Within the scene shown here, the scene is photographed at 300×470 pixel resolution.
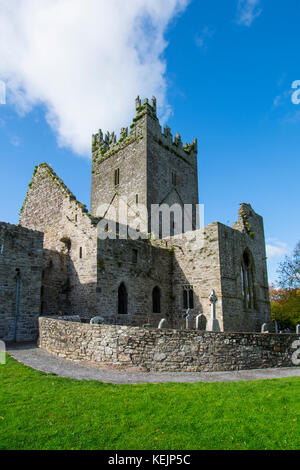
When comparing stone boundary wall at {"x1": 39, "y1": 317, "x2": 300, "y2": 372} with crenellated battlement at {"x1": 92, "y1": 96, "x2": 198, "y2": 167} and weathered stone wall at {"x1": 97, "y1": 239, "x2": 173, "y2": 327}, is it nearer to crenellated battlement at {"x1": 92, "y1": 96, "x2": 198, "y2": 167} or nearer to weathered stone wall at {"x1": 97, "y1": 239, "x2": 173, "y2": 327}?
weathered stone wall at {"x1": 97, "y1": 239, "x2": 173, "y2": 327}

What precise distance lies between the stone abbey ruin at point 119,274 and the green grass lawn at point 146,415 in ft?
8.76

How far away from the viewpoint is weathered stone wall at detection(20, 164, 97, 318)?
17.1m

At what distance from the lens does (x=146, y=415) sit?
6.02 meters

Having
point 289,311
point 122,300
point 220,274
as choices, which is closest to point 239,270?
point 220,274

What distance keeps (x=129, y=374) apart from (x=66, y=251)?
37.7ft

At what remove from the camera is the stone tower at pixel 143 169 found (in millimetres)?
28969

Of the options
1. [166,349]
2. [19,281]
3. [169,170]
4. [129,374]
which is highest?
[169,170]

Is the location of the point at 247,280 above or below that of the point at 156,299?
above

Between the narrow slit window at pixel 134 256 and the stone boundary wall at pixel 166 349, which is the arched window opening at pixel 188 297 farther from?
the stone boundary wall at pixel 166 349

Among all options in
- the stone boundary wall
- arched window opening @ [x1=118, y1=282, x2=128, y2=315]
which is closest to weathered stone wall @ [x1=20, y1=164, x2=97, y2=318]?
arched window opening @ [x1=118, y1=282, x2=128, y2=315]

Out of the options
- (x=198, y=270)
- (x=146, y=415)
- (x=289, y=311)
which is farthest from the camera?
(x=289, y=311)

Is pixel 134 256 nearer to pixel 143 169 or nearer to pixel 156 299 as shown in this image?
pixel 156 299

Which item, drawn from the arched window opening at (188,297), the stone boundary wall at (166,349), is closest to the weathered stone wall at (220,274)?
the arched window opening at (188,297)
